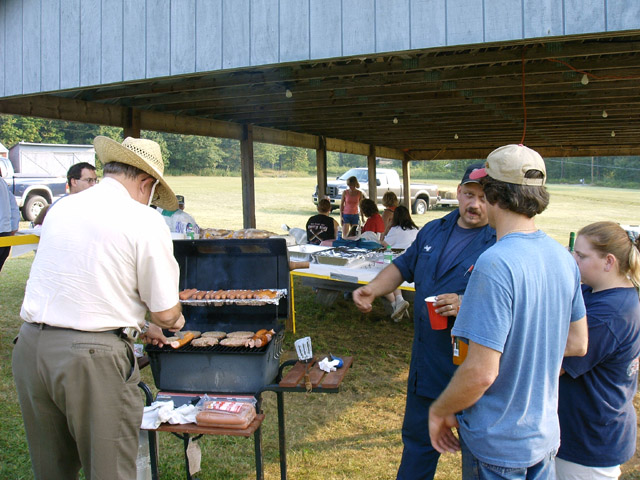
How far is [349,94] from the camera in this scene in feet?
23.1

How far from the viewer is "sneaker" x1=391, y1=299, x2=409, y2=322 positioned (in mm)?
6578

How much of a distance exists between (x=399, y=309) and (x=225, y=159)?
44.5 metres

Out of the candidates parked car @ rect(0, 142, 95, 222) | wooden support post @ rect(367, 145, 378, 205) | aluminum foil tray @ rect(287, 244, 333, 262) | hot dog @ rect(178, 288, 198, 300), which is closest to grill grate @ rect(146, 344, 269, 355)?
hot dog @ rect(178, 288, 198, 300)

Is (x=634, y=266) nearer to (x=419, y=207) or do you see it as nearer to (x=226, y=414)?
(x=226, y=414)

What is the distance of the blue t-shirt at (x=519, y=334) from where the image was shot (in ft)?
4.98

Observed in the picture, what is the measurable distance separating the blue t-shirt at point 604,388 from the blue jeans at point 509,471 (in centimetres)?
34

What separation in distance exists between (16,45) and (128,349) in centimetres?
505

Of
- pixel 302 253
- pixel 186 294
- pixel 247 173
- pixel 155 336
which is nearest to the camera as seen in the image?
pixel 155 336

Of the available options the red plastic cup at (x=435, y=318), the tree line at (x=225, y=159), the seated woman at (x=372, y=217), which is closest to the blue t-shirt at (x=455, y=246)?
the red plastic cup at (x=435, y=318)

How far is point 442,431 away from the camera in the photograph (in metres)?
1.76

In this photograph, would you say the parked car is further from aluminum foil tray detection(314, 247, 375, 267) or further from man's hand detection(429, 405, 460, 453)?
man's hand detection(429, 405, 460, 453)

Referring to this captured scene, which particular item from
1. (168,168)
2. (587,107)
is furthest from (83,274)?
(168,168)

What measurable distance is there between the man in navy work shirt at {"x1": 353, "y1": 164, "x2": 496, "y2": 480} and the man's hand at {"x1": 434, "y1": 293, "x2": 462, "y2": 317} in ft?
0.42

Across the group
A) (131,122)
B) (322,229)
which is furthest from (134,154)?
(322,229)
